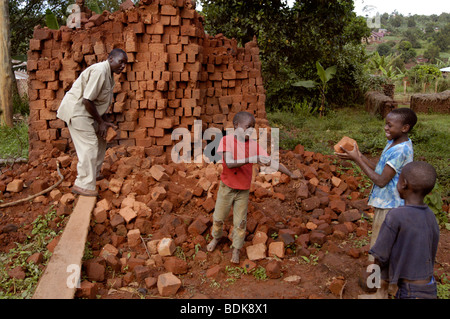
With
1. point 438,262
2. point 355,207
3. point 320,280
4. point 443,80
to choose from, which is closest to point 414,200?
point 320,280

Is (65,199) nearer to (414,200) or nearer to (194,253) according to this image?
(194,253)

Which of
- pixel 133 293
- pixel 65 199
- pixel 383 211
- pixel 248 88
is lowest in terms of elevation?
pixel 133 293

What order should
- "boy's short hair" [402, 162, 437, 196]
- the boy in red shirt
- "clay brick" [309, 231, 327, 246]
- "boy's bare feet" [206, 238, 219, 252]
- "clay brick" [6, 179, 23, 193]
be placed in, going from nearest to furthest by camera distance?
"boy's short hair" [402, 162, 437, 196] → the boy in red shirt → "boy's bare feet" [206, 238, 219, 252] → "clay brick" [309, 231, 327, 246] → "clay brick" [6, 179, 23, 193]

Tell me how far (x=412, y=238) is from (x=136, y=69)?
14.1 feet

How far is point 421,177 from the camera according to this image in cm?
247

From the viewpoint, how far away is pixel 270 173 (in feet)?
17.8

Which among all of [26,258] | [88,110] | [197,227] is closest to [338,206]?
[197,227]

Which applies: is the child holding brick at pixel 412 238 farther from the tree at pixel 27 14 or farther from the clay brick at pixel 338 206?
the tree at pixel 27 14

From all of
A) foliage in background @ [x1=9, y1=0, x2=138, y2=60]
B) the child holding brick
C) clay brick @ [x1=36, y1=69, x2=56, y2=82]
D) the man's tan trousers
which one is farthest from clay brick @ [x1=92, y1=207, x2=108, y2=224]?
foliage in background @ [x1=9, y1=0, x2=138, y2=60]

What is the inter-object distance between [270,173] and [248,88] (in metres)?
1.79

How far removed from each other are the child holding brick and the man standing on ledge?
→ 3.21m

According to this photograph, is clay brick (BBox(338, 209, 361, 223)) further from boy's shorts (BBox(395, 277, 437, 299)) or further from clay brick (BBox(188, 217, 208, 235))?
boy's shorts (BBox(395, 277, 437, 299))

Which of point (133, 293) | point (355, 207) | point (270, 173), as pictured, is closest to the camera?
point (133, 293)

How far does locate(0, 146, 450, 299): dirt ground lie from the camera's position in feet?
10.9
